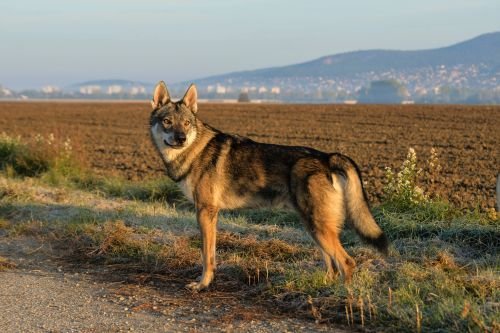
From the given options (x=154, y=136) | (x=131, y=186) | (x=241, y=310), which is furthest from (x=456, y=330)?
(x=131, y=186)

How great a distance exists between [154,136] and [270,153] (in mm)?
1552

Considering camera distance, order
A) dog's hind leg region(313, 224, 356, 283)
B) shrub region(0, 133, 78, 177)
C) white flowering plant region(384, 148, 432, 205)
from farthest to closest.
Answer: shrub region(0, 133, 78, 177), white flowering plant region(384, 148, 432, 205), dog's hind leg region(313, 224, 356, 283)

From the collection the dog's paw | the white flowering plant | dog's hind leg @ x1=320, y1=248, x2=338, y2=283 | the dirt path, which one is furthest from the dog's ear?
the white flowering plant

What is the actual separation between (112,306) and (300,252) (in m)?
2.67

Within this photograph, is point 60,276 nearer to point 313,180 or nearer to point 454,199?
point 313,180

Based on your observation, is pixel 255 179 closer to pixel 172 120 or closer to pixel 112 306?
pixel 172 120

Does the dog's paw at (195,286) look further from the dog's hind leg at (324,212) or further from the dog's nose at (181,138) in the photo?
the dog's nose at (181,138)

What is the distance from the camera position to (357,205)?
6.29 m

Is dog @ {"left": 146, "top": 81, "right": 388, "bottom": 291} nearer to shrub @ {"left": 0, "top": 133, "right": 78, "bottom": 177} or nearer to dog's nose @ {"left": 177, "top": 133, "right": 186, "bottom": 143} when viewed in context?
dog's nose @ {"left": 177, "top": 133, "right": 186, "bottom": 143}

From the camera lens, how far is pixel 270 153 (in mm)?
6699

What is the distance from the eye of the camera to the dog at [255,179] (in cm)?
617

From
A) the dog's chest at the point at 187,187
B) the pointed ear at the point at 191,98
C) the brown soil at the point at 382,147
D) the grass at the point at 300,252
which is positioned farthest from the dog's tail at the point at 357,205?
the brown soil at the point at 382,147

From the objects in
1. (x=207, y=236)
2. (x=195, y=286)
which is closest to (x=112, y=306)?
(x=195, y=286)

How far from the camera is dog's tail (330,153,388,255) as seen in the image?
6.20m
